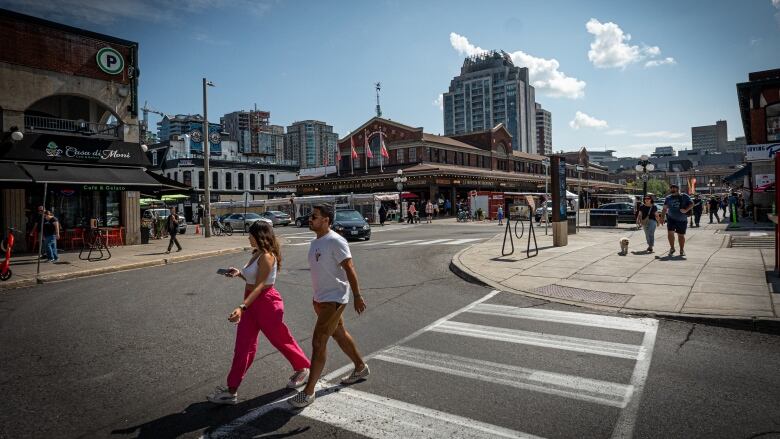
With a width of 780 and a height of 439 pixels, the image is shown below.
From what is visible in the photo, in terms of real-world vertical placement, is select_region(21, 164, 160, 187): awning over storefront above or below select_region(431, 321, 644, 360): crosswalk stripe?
above

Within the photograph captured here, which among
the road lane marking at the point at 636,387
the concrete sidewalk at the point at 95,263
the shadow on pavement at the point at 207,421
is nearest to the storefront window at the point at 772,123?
the road lane marking at the point at 636,387

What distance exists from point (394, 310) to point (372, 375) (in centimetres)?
290

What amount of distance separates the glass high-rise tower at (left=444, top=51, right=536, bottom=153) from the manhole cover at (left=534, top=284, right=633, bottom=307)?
167270 mm

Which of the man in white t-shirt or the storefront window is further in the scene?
the storefront window

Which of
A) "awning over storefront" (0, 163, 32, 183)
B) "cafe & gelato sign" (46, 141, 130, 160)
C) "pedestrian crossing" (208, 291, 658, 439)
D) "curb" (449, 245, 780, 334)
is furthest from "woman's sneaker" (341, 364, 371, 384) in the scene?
"cafe & gelato sign" (46, 141, 130, 160)

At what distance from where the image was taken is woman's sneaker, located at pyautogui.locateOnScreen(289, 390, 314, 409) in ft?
12.9

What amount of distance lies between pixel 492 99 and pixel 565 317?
573 feet

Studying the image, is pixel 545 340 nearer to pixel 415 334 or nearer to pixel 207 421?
pixel 415 334

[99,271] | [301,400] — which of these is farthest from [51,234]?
[301,400]

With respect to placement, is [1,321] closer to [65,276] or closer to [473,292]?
[65,276]

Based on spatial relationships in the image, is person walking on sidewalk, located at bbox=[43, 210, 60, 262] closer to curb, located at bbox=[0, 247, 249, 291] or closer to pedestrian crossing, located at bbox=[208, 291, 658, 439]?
curb, located at bbox=[0, 247, 249, 291]

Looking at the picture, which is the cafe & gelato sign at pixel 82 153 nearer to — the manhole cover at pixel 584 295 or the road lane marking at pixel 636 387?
the manhole cover at pixel 584 295

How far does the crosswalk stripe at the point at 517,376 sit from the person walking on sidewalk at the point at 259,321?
1257mm

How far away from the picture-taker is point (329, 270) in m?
4.24
